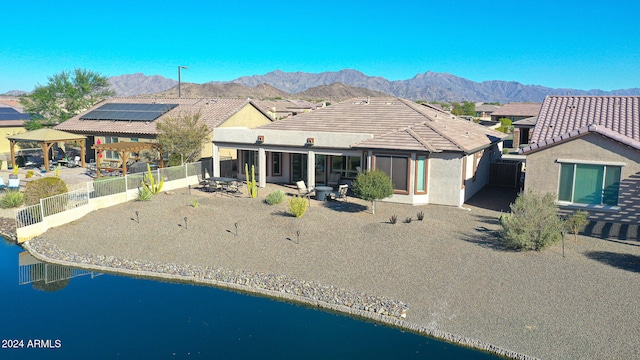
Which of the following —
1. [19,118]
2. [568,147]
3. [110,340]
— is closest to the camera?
[110,340]

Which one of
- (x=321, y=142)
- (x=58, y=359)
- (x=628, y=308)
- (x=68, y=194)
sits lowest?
(x=58, y=359)

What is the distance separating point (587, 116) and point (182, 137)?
21.6 m

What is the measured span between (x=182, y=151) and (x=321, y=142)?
8.94m

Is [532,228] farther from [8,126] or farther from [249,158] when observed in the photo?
[8,126]

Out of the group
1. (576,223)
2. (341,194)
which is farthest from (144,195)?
(576,223)

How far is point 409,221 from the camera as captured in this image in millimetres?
21188

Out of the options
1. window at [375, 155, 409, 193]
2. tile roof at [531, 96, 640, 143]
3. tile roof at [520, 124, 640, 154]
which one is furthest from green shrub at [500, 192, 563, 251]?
window at [375, 155, 409, 193]

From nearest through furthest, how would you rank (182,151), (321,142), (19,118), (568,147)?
(568,147) < (321,142) < (182,151) < (19,118)

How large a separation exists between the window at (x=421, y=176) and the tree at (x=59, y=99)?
34235mm

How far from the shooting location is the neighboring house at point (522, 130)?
51.5 metres

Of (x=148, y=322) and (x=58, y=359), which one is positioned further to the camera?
(x=148, y=322)

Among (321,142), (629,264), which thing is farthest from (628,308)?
(321,142)

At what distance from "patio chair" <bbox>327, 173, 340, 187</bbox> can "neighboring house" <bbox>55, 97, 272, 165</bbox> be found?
910cm

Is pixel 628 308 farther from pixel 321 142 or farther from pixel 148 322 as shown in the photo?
pixel 321 142
